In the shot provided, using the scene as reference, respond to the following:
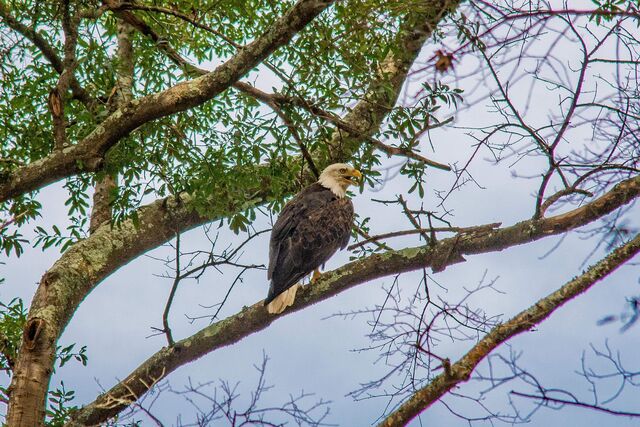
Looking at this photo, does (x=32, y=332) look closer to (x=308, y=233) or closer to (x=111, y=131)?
(x=111, y=131)

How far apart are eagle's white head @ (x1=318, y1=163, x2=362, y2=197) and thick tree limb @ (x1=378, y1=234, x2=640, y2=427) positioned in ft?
9.81

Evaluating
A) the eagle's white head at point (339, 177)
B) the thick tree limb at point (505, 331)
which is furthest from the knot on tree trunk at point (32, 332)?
Answer: the thick tree limb at point (505, 331)

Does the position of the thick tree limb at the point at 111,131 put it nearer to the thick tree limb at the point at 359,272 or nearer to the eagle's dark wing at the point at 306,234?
the eagle's dark wing at the point at 306,234

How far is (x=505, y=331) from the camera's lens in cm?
449

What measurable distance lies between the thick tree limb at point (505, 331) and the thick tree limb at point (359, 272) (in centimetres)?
53

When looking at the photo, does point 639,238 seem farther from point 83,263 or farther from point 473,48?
point 83,263

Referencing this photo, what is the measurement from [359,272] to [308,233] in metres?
1.05

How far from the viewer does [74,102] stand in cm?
754

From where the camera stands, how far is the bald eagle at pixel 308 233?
19.9ft

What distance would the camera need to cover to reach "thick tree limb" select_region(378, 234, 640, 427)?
4.36 meters

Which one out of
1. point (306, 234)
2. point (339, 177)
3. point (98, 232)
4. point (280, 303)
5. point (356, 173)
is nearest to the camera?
point (280, 303)

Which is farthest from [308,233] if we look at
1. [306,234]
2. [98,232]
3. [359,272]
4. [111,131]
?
[98,232]

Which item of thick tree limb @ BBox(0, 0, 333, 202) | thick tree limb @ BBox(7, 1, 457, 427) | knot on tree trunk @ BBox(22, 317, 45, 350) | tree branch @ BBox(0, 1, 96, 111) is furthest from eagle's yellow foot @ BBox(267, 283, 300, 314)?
tree branch @ BBox(0, 1, 96, 111)

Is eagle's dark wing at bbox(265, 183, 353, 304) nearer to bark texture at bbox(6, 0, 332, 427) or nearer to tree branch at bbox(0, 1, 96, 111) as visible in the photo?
bark texture at bbox(6, 0, 332, 427)
